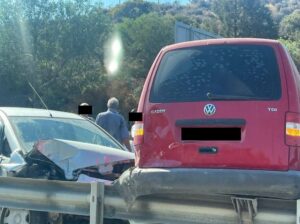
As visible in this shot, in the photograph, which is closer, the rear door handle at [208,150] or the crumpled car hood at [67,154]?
the rear door handle at [208,150]

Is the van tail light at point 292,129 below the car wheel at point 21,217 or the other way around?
the other way around

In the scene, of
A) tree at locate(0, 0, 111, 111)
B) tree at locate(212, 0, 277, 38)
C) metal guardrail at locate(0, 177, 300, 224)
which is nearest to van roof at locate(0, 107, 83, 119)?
metal guardrail at locate(0, 177, 300, 224)

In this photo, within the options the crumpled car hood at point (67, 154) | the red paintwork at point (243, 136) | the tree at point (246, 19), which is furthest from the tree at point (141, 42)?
the red paintwork at point (243, 136)

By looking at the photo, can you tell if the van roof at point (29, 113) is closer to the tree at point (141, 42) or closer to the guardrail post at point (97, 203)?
the guardrail post at point (97, 203)

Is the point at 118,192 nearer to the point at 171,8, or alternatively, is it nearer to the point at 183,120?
the point at 183,120

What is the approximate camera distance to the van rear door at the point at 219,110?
4.26 m

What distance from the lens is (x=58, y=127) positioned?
6789 millimetres

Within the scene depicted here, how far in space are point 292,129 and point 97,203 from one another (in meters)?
1.62

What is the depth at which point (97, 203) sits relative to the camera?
445cm

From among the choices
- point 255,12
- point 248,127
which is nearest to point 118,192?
point 248,127

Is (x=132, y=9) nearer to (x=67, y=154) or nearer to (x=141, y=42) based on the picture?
(x=141, y=42)

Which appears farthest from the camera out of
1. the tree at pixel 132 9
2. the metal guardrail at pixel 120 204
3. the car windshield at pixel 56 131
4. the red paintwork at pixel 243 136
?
the tree at pixel 132 9

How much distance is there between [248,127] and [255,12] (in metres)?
72.5

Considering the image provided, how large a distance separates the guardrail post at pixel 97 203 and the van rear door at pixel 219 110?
45 centimetres
